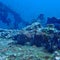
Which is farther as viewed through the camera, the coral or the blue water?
the blue water

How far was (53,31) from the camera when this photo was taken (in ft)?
26.3

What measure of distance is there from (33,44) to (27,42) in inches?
16.8

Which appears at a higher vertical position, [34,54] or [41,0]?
[41,0]

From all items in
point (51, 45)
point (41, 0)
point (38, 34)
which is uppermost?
point (41, 0)

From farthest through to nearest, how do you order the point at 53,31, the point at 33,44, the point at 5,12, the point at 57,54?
1. the point at 5,12
2. the point at 33,44
3. the point at 53,31
4. the point at 57,54

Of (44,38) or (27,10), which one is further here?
(27,10)

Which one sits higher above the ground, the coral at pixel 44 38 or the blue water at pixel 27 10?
the blue water at pixel 27 10

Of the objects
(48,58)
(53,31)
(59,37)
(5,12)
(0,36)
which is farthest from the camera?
(5,12)

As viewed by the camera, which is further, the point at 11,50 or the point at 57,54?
the point at 11,50

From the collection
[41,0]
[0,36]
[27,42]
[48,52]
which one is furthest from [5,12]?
[41,0]

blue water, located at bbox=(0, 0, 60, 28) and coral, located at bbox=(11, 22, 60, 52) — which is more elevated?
blue water, located at bbox=(0, 0, 60, 28)

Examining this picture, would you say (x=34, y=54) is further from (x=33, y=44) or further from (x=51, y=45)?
(x=33, y=44)

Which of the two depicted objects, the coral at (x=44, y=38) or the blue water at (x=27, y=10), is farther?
the blue water at (x=27, y=10)

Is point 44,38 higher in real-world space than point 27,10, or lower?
lower
